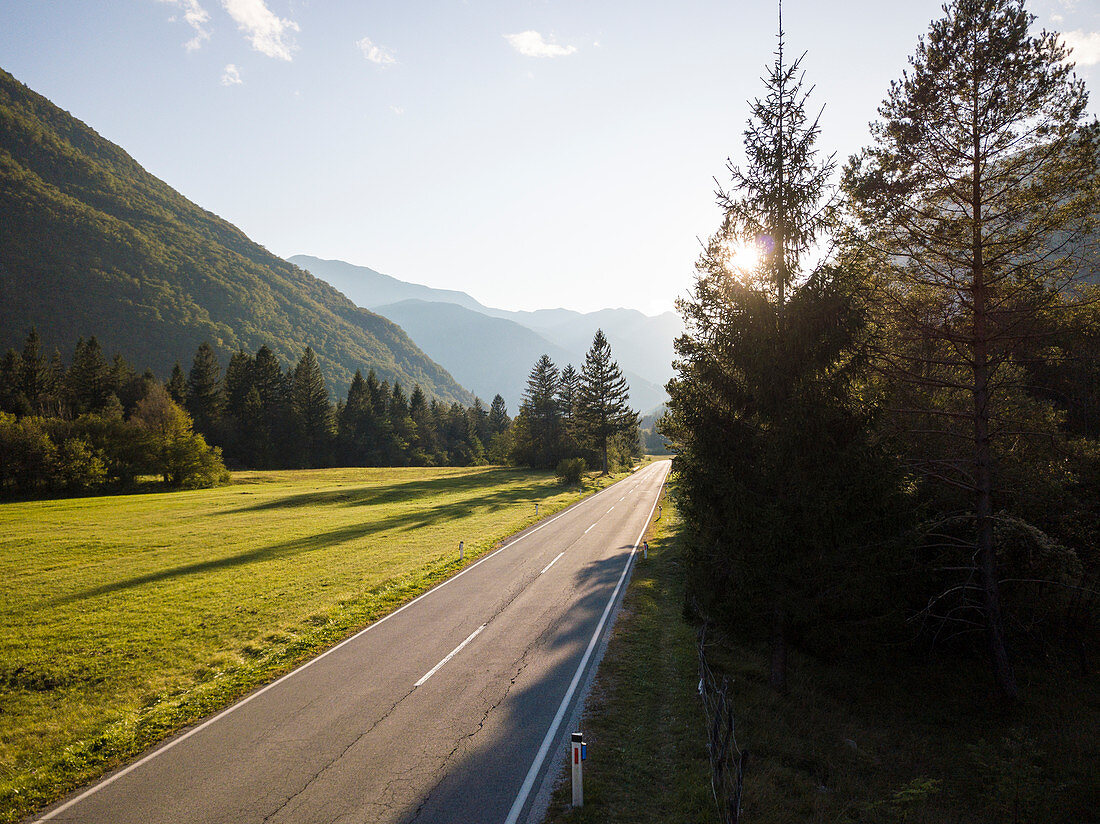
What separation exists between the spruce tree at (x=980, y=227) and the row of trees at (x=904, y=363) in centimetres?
5

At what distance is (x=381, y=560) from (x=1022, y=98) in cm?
2462

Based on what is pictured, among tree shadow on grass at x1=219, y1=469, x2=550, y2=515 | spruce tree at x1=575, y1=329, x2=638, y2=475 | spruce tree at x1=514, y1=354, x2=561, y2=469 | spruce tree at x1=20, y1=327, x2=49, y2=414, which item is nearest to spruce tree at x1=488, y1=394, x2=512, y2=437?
spruce tree at x1=514, y1=354, x2=561, y2=469

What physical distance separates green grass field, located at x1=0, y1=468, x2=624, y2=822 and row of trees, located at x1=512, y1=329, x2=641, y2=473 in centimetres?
2260

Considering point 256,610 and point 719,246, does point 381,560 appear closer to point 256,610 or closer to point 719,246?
point 256,610

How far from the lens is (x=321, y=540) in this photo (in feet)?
86.1

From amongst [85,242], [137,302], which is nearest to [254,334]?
[137,302]

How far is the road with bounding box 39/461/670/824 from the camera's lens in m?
6.57

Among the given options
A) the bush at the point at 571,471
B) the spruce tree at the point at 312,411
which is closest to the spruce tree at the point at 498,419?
the spruce tree at the point at 312,411

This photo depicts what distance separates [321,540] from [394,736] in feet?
67.0

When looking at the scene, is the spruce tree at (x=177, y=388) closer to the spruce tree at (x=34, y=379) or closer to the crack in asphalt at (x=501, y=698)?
the spruce tree at (x=34, y=379)

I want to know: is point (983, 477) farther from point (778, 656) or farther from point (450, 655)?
point (450, 655)

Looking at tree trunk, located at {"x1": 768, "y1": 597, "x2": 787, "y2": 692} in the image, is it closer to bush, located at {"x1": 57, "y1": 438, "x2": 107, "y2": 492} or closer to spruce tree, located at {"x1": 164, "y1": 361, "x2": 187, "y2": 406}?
bush, located at {"x1": 57, "y1": 438, "x2": 107, "y2": 492}

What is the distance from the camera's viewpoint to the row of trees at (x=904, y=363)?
32.2 feet

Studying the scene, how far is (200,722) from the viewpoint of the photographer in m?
8.90
